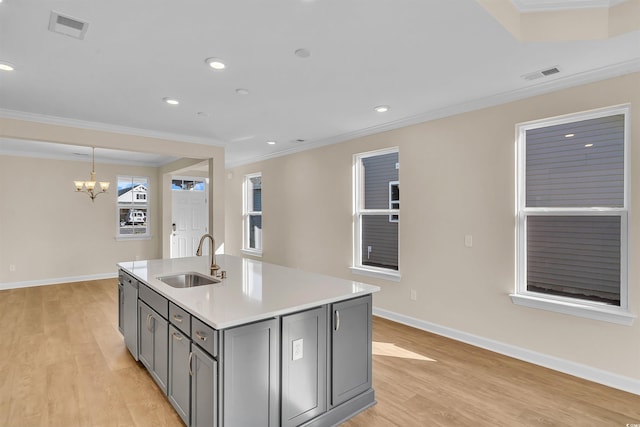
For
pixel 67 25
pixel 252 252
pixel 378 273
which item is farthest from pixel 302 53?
pixel 252 252

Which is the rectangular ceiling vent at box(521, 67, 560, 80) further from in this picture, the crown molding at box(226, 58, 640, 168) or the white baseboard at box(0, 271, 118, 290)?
the white baseboard at box(0, 271, 118, 290)

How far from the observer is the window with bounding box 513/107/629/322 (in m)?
2.73

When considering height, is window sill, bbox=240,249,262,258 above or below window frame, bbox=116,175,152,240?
below

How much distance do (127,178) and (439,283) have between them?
6872 mm

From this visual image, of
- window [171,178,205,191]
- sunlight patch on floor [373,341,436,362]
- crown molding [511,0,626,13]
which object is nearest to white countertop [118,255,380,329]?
sunlight patch on floor [373,341,436,362]

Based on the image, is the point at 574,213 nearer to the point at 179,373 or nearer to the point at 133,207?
the point at 179,373

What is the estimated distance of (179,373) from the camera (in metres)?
2.17

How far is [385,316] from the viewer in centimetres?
448

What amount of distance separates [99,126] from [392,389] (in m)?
4.56

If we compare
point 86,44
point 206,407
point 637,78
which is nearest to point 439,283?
point 637,78

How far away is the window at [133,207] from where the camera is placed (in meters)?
7.40

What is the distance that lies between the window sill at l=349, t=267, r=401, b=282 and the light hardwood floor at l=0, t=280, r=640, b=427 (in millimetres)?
729

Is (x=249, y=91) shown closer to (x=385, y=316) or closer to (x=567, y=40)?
(x=567, y=40)

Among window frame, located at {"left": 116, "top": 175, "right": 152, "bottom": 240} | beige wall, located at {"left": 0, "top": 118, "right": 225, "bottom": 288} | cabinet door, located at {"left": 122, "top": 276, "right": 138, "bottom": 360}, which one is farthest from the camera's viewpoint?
window frame, located at {"left": 116, "top": 175, "right": 152, "bottom": 240}
